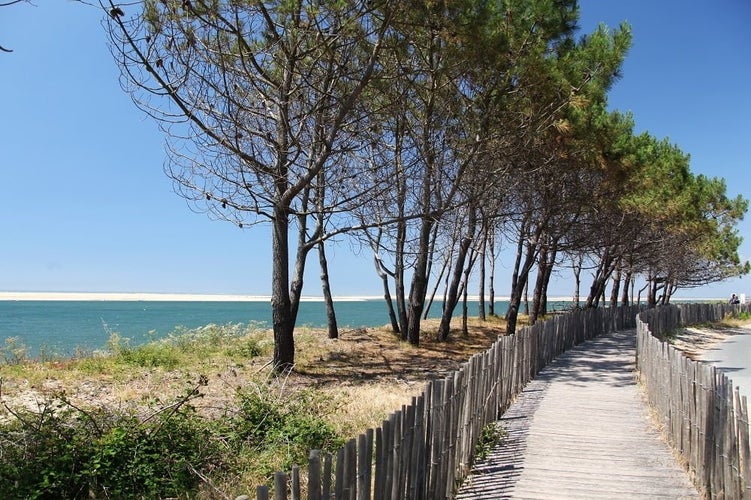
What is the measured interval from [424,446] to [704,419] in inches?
110

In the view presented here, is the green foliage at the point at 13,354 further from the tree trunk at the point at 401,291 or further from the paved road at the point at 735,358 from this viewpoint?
the paved road at the point at 735,358

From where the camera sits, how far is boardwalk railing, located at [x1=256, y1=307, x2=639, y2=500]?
326 cm

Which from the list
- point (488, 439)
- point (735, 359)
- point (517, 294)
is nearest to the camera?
point (488, 439)

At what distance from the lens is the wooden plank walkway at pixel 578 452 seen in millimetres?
5598

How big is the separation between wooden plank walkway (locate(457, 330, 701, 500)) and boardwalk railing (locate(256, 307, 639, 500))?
34 centimetres

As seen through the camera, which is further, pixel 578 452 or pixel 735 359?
pixel 735 359

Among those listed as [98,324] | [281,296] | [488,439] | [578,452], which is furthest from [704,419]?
[98,324]

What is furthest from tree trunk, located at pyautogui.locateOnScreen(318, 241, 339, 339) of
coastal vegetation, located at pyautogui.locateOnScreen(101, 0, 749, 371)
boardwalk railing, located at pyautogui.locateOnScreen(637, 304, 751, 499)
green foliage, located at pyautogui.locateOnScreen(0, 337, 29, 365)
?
boardwalk railing, located at pyautogui.locateOnScreen(637, 304, 751, 499)

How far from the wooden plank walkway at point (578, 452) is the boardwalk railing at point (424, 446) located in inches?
13.5

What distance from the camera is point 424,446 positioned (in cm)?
472

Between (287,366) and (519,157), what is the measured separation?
345 inches

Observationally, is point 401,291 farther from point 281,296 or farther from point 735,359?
point 735,359

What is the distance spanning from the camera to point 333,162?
41.3 ft

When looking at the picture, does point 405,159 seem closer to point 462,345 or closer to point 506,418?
point 462,345
